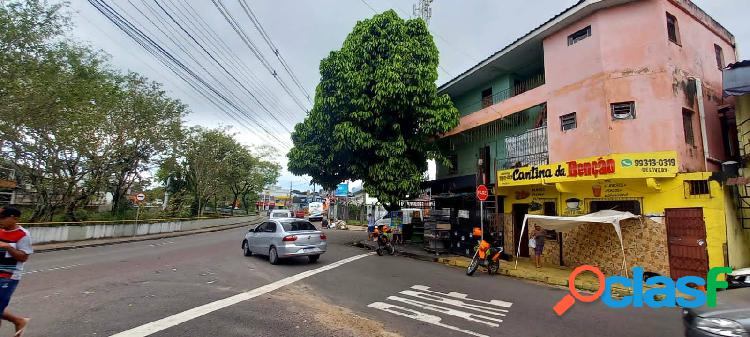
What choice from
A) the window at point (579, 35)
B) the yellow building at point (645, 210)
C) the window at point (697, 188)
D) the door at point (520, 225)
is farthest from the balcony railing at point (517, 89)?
the window at point (697, 188)

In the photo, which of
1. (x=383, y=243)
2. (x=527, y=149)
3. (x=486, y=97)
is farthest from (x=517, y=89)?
(x=383, y=243)

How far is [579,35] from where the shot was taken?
45.5 ft

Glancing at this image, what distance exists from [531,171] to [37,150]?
2399 centimetres

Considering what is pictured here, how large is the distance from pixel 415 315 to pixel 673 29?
13850 millimetres

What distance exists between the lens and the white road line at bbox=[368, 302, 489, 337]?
5898 mm

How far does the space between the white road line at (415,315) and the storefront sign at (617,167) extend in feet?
27.1

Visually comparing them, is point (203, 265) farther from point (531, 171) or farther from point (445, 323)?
point (531, 171)

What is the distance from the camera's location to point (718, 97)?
13.5 metres

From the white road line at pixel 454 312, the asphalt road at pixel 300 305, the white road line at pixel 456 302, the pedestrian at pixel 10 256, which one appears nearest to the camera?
the pedestrian at pixel 10 256

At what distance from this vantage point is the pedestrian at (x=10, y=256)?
4797 mm

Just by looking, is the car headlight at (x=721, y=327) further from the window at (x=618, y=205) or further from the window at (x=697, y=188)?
the window at (x=618, y=205)

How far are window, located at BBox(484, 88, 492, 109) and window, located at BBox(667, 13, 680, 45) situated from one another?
7.71m

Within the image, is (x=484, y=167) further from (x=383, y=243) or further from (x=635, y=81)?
(x=635, y=81)

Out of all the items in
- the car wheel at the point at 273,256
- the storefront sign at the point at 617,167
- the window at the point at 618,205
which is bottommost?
the car wheel at the point at 273,256
